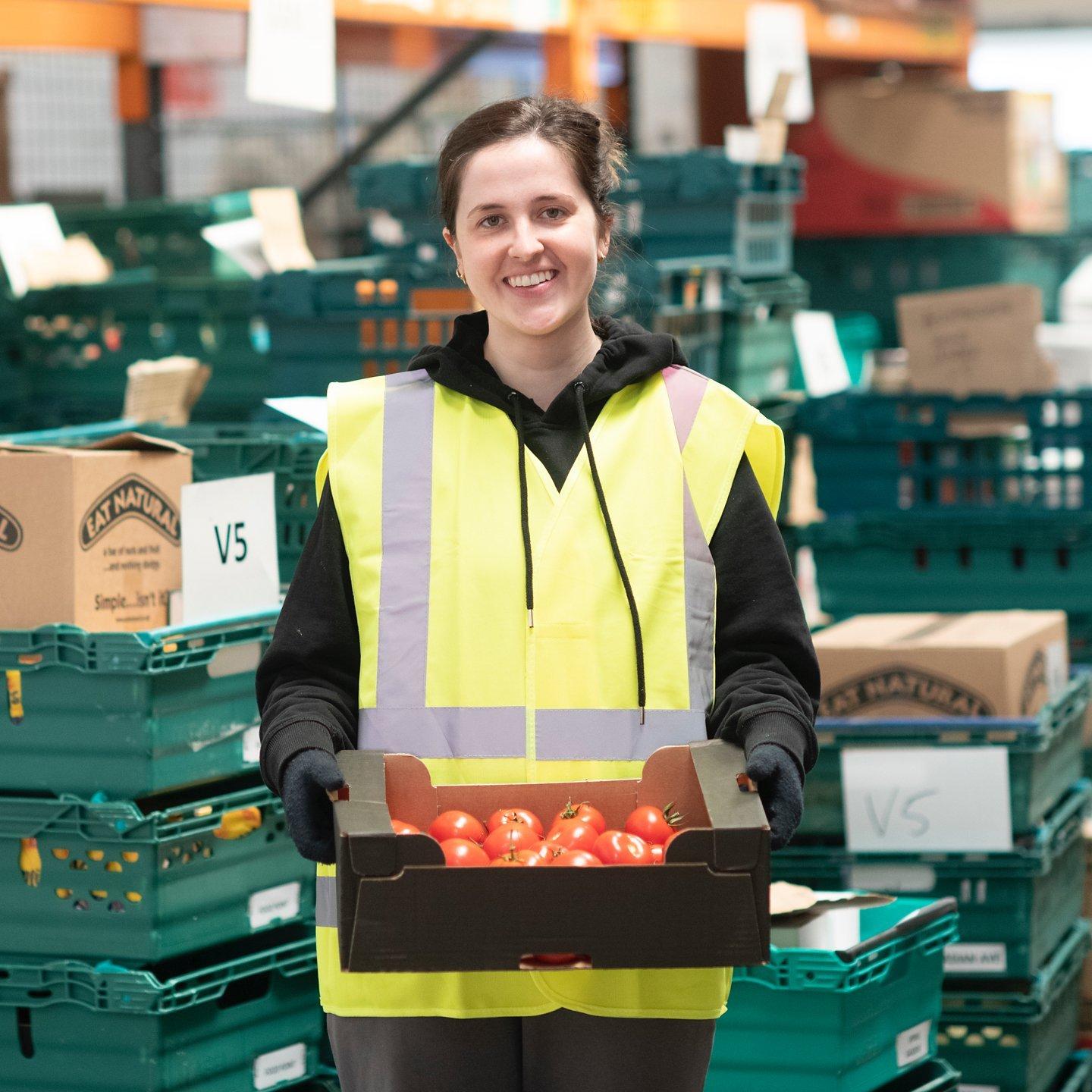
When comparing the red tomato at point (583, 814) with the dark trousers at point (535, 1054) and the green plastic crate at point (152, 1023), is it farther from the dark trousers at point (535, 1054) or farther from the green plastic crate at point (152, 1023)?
the green plastic crate at point (152, 1023)

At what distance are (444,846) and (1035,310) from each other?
354 centimetres

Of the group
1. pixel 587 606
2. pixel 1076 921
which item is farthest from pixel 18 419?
pixel 587 606

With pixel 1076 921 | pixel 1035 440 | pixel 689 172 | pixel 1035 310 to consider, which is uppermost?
pixel 689 172

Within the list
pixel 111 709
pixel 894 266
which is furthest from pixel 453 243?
pixel 894 266

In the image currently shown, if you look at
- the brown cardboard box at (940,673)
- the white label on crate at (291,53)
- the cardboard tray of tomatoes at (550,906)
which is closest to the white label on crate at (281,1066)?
the brown cardboard box at (940,673)

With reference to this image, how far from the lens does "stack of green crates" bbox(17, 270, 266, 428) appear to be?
5371 millimetres

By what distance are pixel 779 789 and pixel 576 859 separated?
26 cm

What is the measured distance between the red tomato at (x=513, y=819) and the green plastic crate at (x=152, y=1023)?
3.20 feet

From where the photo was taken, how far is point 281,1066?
3.20 metres

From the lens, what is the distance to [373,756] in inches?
84.3

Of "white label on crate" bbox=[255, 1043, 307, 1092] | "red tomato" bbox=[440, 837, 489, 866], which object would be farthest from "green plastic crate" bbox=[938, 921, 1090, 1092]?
"red tomato" bbox=[440, 837, 489, 866]

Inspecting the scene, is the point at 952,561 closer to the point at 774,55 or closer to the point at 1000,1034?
the point at 1000,1034

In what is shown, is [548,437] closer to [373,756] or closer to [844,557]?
[373,756]

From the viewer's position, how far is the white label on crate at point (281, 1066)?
316 centimetres
